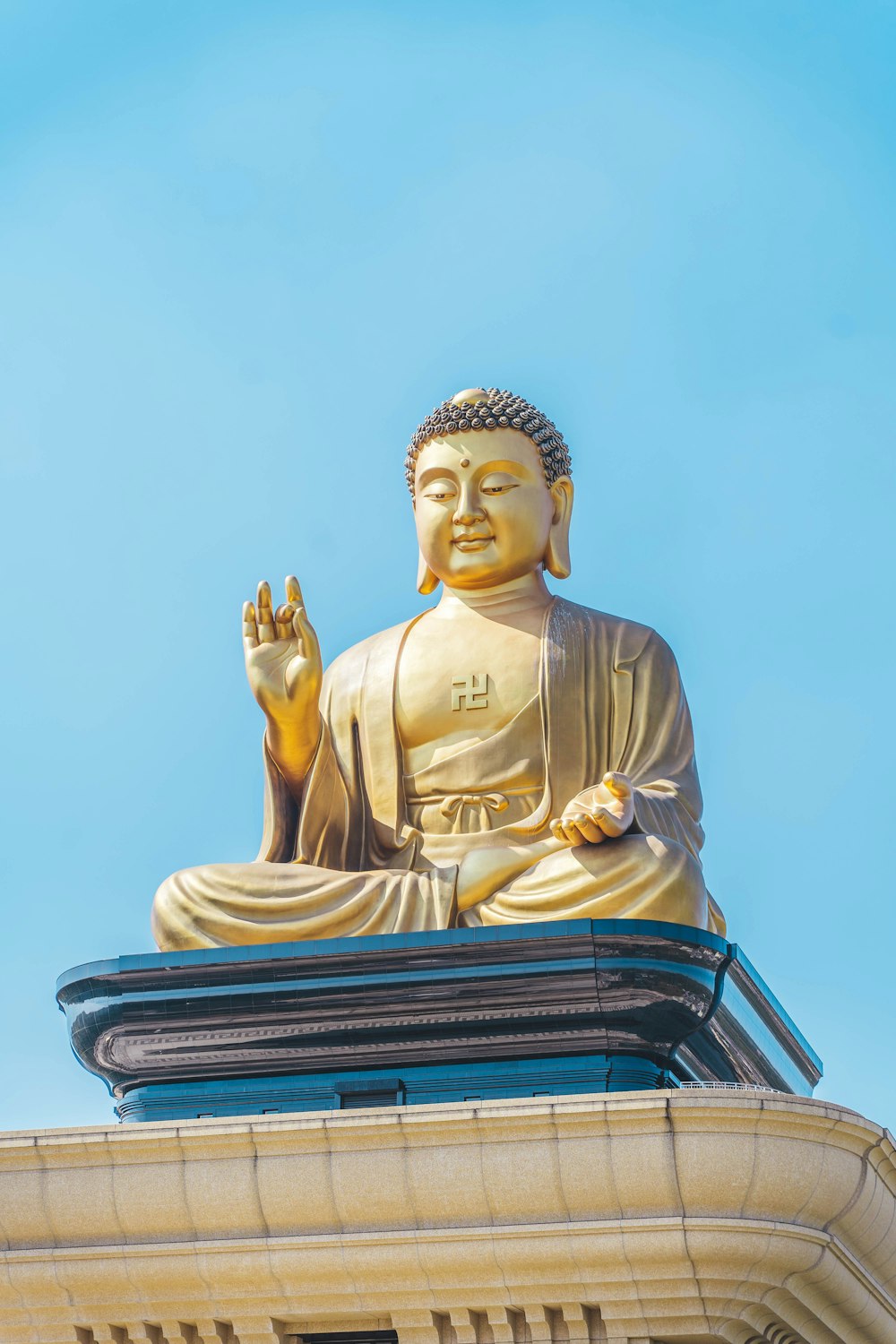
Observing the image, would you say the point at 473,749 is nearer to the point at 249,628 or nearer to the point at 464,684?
the point at 464,684

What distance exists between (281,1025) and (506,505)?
12.1 ft

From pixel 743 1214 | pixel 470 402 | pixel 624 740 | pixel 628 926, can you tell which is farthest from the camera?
pixel 470 402

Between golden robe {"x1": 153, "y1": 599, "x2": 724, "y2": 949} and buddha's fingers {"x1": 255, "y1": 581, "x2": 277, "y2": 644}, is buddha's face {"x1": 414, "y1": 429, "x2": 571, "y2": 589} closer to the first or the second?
golden robe {"x1": 153, "y1": 599, "x2": 724, "y2": 949}

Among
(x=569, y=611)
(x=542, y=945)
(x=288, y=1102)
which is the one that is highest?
(x=569, y=611)

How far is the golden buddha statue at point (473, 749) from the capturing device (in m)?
10.8

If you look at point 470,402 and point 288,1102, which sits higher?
point 470,402

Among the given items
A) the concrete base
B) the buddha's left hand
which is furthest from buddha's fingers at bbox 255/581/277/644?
the concrete base

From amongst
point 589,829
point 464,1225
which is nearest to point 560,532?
point 589,829

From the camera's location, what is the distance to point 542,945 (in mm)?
10148

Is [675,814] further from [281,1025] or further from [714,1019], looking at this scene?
[281,1025]

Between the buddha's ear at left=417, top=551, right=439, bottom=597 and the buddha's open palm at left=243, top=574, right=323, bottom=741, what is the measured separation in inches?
70.8

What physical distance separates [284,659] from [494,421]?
7.40ft

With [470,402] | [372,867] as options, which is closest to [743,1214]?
[372,867]

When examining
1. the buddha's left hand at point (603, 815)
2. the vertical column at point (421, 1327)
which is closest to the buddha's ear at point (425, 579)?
the buddha's left hand at point (603, 815)
